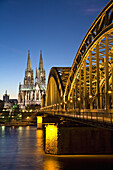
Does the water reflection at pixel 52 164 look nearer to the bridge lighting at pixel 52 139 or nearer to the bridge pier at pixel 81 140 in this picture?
the bridge pier at pixel 81 140

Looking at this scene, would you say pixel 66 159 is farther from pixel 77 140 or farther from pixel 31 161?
pixel 31 161

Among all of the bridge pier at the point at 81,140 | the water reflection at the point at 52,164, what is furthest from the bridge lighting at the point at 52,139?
the water reflection at the point at 52,164

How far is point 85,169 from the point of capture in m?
35.1

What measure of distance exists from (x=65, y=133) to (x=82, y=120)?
1013cm

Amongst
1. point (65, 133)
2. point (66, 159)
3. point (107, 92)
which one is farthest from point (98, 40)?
point (66, 159)

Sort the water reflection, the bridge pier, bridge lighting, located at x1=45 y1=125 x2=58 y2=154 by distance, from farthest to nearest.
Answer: bridge lighting, located at x1=45 y1=125 x2=58 y2=154 < the bridge pier < the water reflection

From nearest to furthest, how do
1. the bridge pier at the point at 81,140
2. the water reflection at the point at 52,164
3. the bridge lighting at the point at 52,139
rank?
the water reflection at the point at 52,164, the bridge pier at the point at 81,140, the bridge lighting at the point at 52,139

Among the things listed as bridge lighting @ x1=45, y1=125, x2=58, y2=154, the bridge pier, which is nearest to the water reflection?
the bridge pier

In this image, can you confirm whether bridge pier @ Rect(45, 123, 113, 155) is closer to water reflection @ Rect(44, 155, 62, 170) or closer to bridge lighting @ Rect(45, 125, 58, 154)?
bridge lighting @ Rect(45, 125, 58, 154)

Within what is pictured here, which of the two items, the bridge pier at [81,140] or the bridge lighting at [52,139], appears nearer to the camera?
→ the bridge pier at [81,140]

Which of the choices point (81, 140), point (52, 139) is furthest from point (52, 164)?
point (52, 139)

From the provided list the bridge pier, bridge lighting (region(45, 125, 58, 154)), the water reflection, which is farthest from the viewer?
bridge lighting (region(45, 125, 58, 154))

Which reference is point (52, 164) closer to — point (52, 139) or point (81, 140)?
point (81, 140)

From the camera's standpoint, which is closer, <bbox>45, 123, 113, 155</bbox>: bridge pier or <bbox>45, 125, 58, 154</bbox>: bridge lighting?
<bbox>45, 123, 113, 155</bbox>: bridge pier
